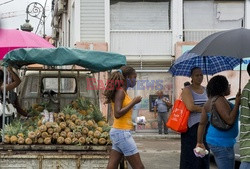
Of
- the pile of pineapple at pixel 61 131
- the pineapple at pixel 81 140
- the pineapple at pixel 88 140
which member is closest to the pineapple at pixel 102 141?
the pile of pineapple at pixel 61 131

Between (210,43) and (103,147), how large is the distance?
2.42m

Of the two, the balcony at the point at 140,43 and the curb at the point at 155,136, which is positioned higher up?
the balcony at the point at 140,43

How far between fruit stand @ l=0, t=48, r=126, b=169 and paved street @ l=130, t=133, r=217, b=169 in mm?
→ 3911

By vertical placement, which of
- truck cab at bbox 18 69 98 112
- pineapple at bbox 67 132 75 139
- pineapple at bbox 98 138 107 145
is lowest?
pineapple at bbox 98 138 107 145

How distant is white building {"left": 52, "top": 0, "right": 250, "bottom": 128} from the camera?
67.8 ft

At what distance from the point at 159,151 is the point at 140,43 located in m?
7.36

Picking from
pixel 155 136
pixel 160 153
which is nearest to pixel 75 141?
pixel 160 153

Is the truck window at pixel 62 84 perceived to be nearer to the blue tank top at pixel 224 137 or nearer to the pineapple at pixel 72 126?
the pineapple at pixel 72 126

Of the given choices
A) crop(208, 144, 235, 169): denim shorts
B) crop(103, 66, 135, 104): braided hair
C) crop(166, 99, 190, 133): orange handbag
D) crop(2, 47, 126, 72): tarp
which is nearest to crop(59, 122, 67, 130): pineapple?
crop(2, 47, 126, 72): tarp

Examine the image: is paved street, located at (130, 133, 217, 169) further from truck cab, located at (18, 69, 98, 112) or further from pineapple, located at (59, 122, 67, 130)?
pineapple, located at (59, 122, 67, 130)

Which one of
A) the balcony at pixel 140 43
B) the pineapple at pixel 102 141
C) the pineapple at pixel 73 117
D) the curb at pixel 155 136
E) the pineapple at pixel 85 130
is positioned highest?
the balcony at pixel 140 43

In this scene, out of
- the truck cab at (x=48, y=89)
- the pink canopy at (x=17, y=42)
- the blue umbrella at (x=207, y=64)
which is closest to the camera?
the blue umbrella at (x=207, y=64)

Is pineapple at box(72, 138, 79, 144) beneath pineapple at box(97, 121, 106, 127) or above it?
beneath

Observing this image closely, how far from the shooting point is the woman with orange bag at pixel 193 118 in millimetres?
6707
